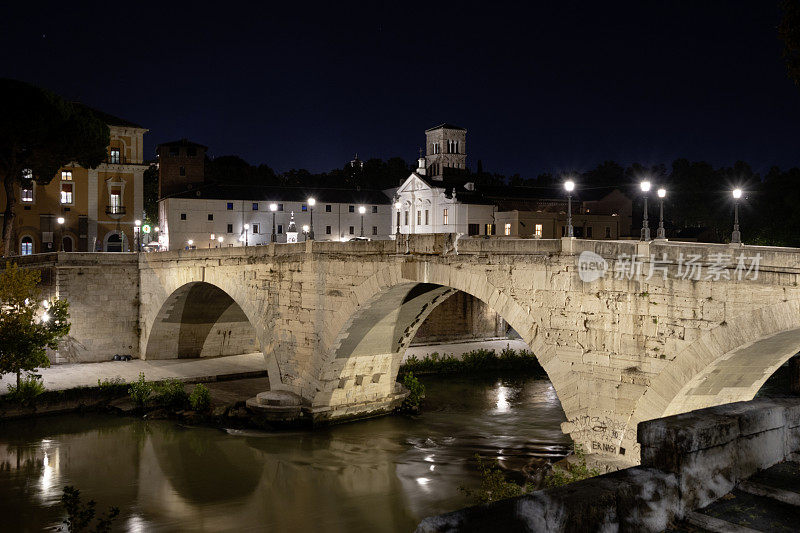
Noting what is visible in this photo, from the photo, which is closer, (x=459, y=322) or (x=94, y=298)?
(x=94, y=298)

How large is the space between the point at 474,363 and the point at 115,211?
999 inches

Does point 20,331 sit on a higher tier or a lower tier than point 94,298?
lower

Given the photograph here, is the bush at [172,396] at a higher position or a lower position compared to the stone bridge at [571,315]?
lower

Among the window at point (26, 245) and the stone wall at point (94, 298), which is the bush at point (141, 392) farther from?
the window at point (26, 245)

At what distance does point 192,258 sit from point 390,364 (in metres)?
9.94

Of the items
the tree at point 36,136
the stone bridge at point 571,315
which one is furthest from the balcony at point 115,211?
the stone bridge at point 571,315

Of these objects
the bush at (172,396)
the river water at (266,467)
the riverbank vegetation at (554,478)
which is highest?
the riverbank vegetation at (554,478)

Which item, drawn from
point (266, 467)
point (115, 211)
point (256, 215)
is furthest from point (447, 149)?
point (266, 467)

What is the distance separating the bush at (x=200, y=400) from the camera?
2338cm

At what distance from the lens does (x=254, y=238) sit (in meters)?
56.4

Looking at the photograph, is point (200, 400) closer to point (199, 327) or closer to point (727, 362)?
point (199, 327)

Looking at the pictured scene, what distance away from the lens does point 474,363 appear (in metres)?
32.0

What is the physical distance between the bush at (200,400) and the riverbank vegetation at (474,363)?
8576 mm

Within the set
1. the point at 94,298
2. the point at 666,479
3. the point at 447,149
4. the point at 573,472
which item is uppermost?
the point at 447,149
